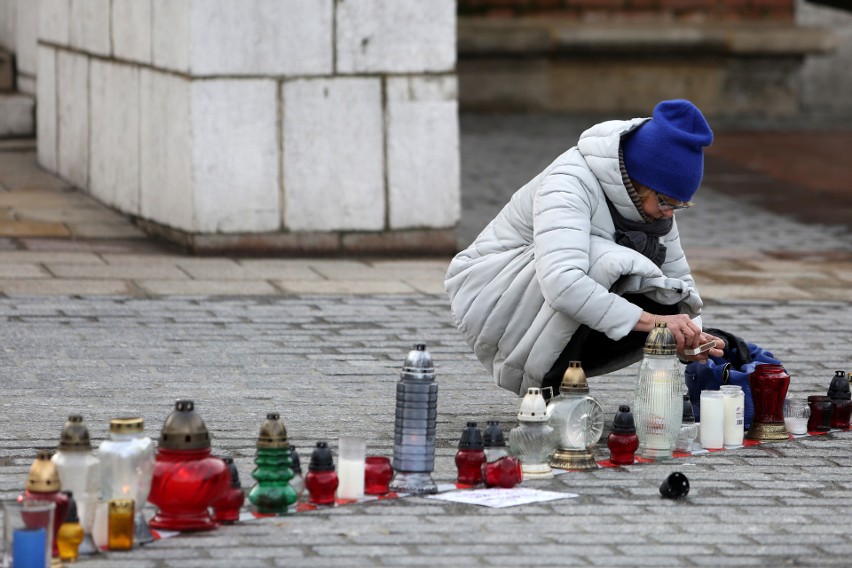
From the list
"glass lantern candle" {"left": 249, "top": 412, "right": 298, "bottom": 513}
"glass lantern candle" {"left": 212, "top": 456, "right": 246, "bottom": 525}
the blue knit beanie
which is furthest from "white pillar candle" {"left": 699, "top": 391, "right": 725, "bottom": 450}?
"glass lantern candle" {"left": 212, "top": 456, "right": 246, "bottom": 525}

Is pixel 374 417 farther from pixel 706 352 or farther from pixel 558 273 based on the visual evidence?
pixel 706 352

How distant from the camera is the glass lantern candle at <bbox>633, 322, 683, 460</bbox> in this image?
5.42m

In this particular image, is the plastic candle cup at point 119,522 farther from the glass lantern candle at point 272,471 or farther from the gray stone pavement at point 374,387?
the glass lantern candle at point 272,471

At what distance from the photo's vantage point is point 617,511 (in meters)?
4.86

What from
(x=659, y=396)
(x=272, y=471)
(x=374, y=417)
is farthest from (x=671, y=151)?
(x=272, y=471)

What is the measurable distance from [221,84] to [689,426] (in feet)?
15.2

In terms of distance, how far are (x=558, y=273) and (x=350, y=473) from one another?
103 centimetres

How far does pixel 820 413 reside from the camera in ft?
19.5

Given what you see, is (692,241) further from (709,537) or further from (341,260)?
(709,537)

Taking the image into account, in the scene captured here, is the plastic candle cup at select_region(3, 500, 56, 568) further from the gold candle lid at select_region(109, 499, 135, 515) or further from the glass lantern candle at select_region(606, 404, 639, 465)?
the glass lantern candle at select_region(606, 404, 639, 465)

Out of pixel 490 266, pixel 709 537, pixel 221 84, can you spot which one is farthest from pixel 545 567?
pixel 221 84

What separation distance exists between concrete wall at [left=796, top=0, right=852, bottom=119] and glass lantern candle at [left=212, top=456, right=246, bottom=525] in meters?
16.6

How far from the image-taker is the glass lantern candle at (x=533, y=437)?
5.20 meters

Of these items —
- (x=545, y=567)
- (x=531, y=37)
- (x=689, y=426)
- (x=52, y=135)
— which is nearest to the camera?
(x=545, y=567)
